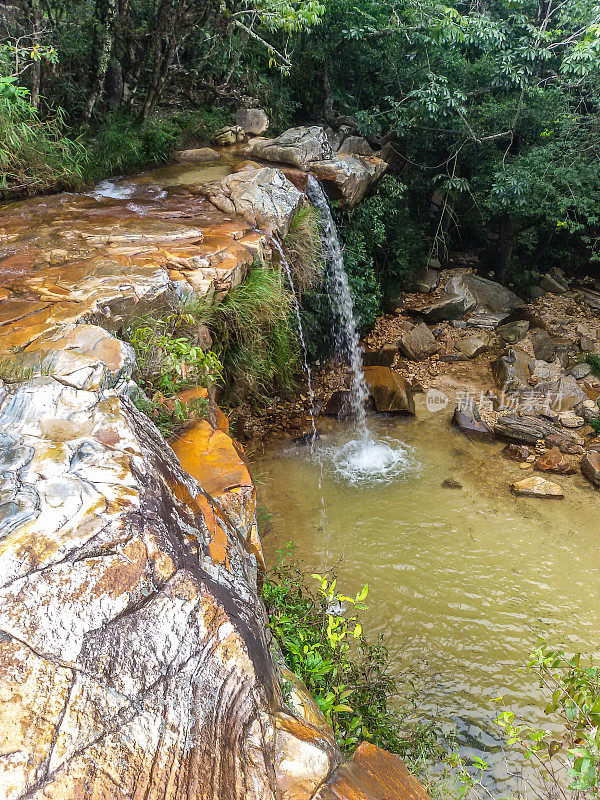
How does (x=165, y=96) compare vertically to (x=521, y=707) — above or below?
above

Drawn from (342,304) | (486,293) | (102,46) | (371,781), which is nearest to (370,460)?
(342,304)

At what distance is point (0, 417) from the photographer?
2115 mm

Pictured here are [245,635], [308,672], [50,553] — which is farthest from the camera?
[308,672]

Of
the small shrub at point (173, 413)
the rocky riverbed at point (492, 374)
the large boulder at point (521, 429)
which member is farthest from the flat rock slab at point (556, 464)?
the small shrub at point (173, 413)

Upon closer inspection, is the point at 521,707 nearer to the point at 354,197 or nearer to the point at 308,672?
the point at 308,672

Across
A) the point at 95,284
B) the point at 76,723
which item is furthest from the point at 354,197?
the point at 76,723

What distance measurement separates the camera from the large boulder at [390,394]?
6.27 meters

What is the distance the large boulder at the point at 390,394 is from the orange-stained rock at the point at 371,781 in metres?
4.52

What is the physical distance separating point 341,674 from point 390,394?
3904 mm

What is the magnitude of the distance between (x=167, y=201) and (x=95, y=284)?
214 centimetres

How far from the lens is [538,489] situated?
5.17 m

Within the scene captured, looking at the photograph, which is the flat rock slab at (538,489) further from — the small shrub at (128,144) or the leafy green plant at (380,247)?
the small shrub at (128,144)

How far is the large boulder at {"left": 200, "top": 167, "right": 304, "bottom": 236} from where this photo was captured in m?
5.02

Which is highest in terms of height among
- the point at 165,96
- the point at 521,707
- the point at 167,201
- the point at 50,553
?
the point at 165,96
